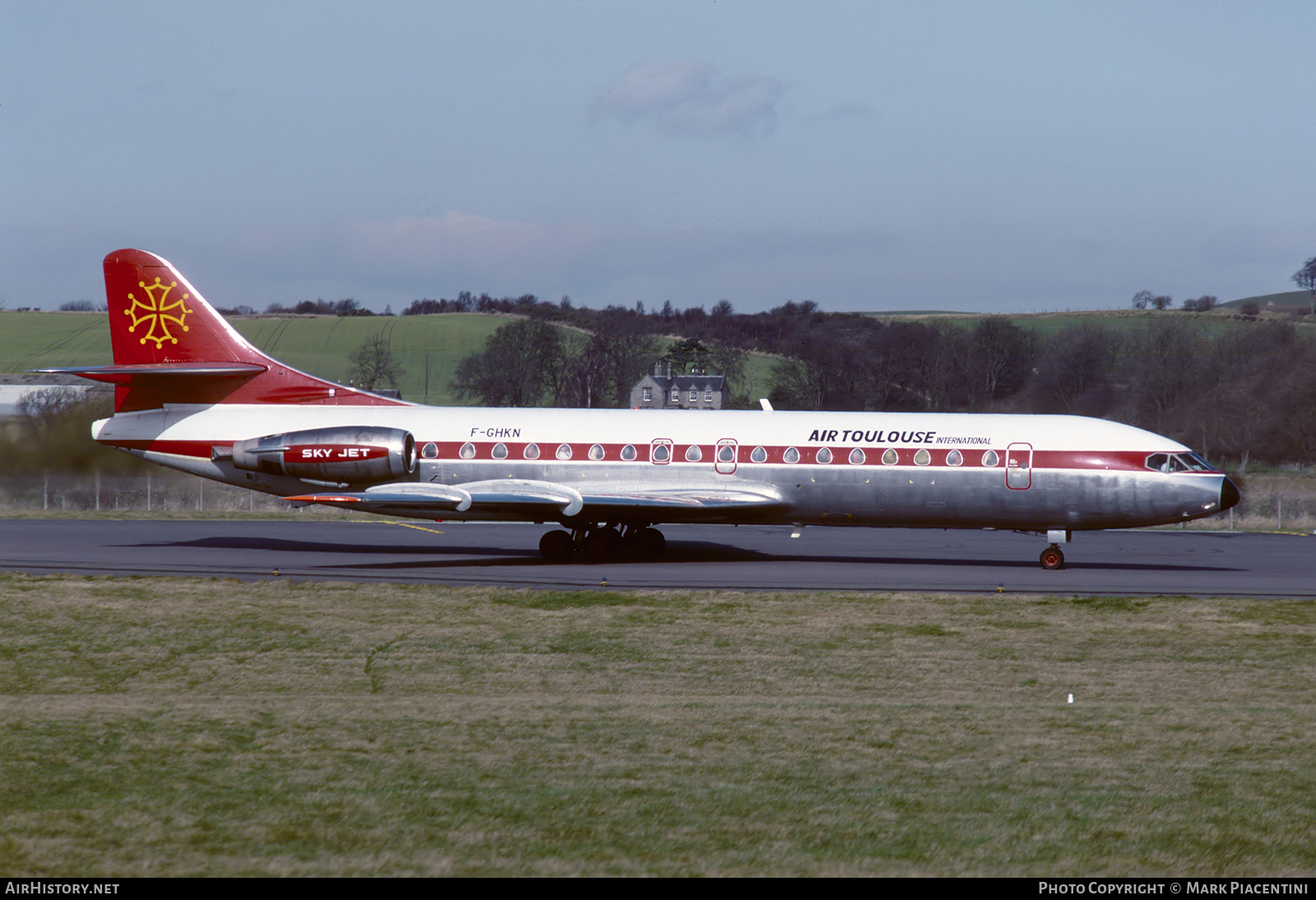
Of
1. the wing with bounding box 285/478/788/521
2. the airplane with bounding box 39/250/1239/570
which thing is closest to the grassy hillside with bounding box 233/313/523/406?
the airplane with bounding box 39/250/1239/570

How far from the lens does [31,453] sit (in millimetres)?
39688

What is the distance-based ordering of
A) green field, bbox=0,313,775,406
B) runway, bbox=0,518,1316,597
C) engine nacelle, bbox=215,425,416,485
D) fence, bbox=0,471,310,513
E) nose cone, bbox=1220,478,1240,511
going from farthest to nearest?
green field, bbox=0,313,775,406, fence, bbox=0,471,310,513, engine nacelle, bbox=215,425,416,485, nose cone, bbox=1220,478,1240,511, runway, bbox=0,518,1316,597

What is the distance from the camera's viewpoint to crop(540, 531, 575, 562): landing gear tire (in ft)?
86.9

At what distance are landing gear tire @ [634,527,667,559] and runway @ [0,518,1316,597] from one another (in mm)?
331

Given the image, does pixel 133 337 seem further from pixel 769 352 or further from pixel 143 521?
pixel 769 352

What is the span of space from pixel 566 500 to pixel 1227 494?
13918 millimetres

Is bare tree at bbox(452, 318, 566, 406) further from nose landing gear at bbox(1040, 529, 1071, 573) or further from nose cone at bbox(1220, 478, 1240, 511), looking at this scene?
nose cone at bbox(1220, 478, 1240, 511)

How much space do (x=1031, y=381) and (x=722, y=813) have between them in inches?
2467

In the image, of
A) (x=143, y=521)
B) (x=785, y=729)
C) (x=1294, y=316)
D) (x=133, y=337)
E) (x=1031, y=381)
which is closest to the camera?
(x=785, y=729)

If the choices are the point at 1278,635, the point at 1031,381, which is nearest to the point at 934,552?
the point at 1278,635

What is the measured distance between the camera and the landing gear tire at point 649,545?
27172 millimetres

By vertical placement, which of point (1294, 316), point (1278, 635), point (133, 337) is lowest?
point (1278, 635)

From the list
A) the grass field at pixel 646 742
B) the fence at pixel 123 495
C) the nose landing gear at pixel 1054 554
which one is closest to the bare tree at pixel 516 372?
the fence at pixel 123 495

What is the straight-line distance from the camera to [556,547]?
26547mm
